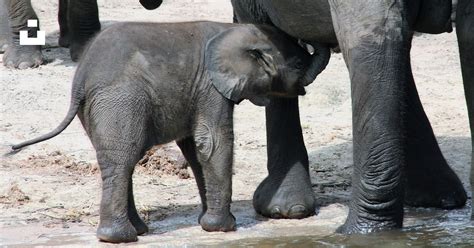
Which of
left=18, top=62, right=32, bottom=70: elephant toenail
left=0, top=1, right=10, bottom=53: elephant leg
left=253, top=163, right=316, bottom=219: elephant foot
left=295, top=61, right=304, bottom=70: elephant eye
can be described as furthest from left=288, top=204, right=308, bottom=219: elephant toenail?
left=0, top=1, right=10, bottom=53: elephant leg

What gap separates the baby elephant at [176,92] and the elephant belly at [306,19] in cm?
10

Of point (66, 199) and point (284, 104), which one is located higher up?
point (284, 104)

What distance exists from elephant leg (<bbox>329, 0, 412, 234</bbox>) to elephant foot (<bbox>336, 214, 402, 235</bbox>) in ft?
0.30

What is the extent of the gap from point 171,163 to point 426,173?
155 cm

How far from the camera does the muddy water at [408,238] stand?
251 inches

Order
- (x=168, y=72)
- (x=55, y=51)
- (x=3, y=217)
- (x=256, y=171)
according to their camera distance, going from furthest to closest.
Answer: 1. (x=55, y=51)
2. (x=256, y=171)
3. (x=3, y=217)
4. (x=168, y=72)

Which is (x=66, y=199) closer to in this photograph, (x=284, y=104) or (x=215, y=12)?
(x=284, y=104)

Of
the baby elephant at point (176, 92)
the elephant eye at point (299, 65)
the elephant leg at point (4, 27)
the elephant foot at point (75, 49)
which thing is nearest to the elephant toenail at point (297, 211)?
the baby elephant at point (176, 92)

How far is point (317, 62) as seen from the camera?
6.94m

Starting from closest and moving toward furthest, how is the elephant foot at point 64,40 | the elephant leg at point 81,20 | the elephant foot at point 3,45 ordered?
1. the elephant leg at point 81,20
2. the elephant foot at point 3,45
3. the elephant foot at point 64,40

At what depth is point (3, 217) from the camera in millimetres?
7039

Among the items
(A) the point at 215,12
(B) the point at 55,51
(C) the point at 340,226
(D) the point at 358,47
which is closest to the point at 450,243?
(C) the point at 340,226

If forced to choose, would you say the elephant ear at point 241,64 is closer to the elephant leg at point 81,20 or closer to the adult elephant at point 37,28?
the adult elephant at point 37,28

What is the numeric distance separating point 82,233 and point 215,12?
22.5 feet
